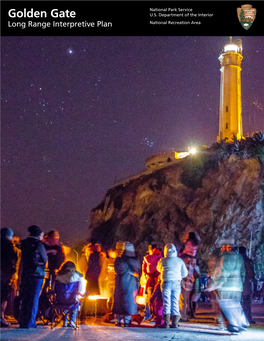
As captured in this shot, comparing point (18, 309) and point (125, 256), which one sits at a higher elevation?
point (125, 256)

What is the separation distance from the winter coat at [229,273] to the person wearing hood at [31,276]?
339 centimetres

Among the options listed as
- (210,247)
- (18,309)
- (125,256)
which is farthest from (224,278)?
(210,247)

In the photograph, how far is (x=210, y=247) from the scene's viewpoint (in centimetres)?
3644

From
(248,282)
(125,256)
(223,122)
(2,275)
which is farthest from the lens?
(223,122)

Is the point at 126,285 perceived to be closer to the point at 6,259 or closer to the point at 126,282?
the point at 126,282

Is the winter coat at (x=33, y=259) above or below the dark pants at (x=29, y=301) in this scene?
above

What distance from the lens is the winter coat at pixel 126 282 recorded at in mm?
8820

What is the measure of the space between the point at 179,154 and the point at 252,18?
1801 inches

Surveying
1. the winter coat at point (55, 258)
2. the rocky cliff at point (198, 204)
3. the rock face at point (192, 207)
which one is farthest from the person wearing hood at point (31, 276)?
the rock face at point (192, 207)

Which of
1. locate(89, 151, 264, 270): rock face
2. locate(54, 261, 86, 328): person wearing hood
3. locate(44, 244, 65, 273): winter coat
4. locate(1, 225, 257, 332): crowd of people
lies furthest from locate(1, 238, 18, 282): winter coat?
locate(89, 151, 264, 270): rock face

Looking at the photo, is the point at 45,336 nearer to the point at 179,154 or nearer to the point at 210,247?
the point at 210,247

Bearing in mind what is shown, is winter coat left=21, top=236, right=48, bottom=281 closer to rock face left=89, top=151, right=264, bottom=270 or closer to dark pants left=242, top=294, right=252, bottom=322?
dark pants left=242, top=294, right=252, bottom=322

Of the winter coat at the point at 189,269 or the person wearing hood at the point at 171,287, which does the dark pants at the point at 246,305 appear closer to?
the winter coat at the point at 189,269

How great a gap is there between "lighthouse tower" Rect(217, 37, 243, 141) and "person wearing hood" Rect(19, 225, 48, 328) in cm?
4464
